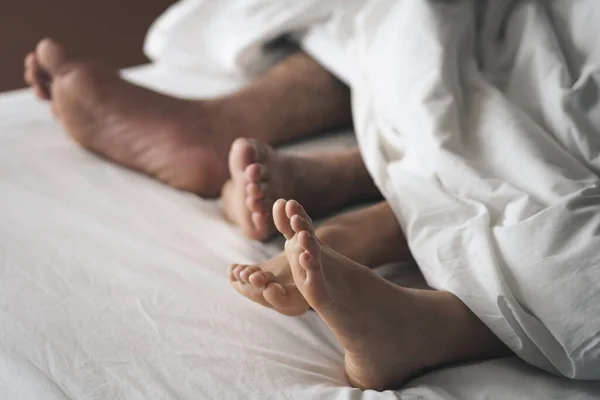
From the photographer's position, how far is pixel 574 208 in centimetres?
57

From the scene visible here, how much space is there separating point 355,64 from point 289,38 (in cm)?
19

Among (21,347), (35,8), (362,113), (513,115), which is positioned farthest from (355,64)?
(35,8)

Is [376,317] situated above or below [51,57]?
below

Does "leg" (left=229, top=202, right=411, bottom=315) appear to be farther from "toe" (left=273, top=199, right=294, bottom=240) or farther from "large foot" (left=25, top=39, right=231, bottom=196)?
"large foot" (left=25, top=39, right=231, bottom=196)

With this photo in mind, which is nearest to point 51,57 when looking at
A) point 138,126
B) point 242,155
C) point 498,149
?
point 138,126

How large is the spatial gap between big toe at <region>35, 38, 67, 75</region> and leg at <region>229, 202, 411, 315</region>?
1.50 ft

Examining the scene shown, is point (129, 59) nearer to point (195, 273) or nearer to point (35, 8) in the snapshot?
point (35, 8)

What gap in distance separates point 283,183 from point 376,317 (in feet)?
0.74

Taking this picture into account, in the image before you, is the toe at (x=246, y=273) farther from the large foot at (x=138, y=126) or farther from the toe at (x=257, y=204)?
the large foot at (x=138, y=126)

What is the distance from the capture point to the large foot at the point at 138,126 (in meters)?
0.83

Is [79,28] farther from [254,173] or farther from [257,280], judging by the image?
[257,280]

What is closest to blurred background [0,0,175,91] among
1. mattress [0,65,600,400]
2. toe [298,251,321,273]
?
mattress [0,65,600,400]

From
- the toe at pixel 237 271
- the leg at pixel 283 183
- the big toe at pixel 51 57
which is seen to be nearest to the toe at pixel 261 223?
the leg at pixel 283 183

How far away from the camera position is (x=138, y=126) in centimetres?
85
